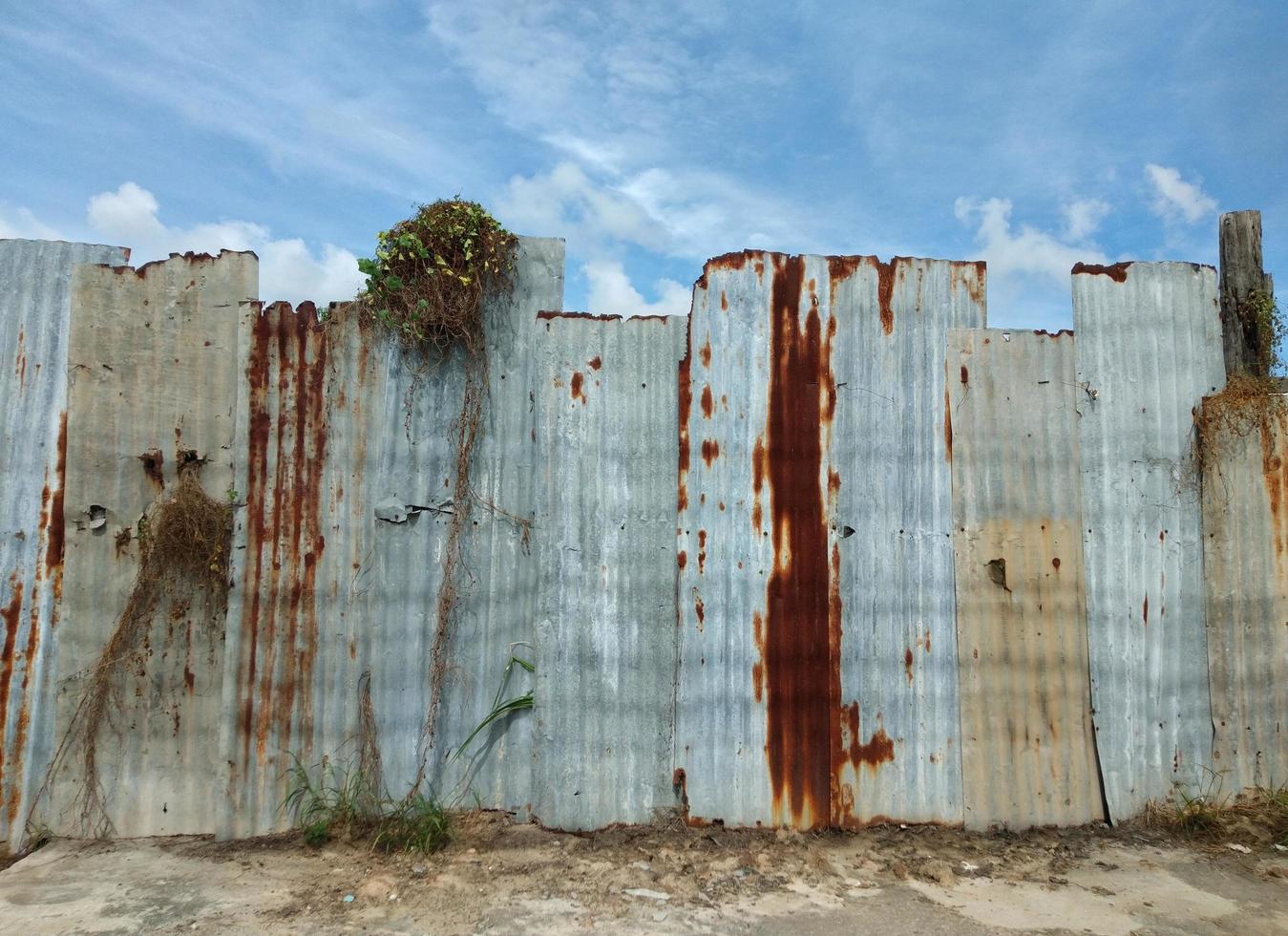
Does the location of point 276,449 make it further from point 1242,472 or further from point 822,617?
point 1242,472

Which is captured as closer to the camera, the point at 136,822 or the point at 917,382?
the point at 136,822

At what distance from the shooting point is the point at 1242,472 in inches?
172

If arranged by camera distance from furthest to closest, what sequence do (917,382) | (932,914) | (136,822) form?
(917,382)
(136,822)
(932,914)

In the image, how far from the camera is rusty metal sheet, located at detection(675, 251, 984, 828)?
13.2ft

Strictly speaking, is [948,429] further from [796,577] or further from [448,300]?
[448,300]

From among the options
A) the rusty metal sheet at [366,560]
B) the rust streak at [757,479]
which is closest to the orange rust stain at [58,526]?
the rusty metal sheet at [366,560]

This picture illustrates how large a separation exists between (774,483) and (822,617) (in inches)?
29.6

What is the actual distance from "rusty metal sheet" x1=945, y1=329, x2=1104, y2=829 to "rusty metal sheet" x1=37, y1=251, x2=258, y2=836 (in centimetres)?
395

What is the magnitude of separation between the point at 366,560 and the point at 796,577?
2.28m

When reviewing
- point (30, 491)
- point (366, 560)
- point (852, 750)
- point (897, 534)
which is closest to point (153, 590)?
point (30, 491)

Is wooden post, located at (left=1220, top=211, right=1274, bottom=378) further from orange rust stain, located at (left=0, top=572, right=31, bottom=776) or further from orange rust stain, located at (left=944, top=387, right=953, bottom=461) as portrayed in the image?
orange rust stain, located at (left=0, top=572, right=31, bottom=776)

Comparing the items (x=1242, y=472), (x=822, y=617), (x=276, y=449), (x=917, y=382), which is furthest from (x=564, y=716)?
(x=1242, y=472)

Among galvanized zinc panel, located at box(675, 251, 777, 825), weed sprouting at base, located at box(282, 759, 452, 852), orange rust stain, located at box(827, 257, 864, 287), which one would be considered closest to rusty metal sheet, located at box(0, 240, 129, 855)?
weed sprouting at base, located at box(282, 759, 452, 852)

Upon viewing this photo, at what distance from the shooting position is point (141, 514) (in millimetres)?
4145
